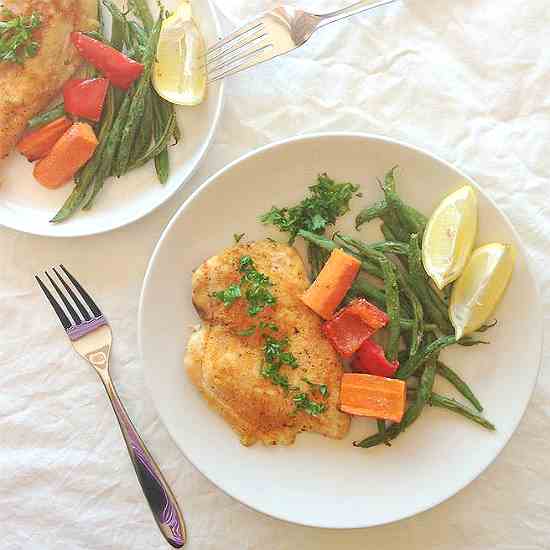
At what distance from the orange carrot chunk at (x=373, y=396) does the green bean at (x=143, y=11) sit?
1909mm

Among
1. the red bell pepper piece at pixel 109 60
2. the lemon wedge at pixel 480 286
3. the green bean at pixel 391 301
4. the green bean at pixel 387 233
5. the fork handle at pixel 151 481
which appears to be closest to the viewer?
the lemon wedge at pixel 480 286

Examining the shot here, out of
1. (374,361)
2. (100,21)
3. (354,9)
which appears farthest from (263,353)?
(100,21)

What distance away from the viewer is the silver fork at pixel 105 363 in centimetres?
305

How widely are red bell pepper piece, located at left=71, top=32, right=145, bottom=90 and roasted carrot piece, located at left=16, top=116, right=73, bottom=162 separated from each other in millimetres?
313

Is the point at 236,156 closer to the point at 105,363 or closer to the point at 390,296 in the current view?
the point at 390,296

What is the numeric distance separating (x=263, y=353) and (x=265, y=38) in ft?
4.85

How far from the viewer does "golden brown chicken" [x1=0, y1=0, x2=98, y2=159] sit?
2.92 meters

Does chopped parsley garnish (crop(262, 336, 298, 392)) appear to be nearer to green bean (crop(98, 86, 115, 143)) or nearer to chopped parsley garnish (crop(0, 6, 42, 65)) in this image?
green bean (crop(98, 86, 115, 143))

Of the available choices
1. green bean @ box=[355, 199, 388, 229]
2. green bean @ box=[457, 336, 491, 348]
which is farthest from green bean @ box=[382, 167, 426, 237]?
green bean @ box=[457, 336, 491, 348]

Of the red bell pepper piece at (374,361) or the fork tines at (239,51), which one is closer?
the red bell pepper piece at (374,361)

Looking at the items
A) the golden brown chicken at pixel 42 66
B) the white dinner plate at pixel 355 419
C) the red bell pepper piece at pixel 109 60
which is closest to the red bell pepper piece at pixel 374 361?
the white dinner plate at pixel 355 419

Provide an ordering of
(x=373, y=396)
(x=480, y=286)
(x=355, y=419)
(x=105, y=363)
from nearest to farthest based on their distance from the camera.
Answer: (x=480, y=286)
(x=373, y=396)
(x=355, y=419)
(x=105, y=363)

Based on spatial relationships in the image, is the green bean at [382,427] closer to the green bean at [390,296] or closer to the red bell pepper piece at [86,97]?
the green bean at [390,296]

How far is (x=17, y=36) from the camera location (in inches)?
113
